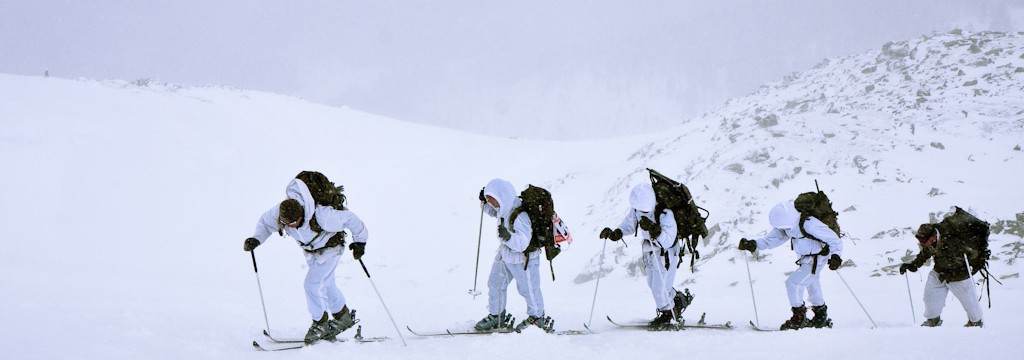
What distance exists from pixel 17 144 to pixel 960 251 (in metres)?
24.6

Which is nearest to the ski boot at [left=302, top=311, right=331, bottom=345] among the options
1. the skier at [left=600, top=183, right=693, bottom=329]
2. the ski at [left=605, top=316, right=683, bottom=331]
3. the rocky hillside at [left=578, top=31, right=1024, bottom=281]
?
the ski at [left=605, top=316, right=683, bottom=331]

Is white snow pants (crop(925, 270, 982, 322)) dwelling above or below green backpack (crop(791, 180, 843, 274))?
below

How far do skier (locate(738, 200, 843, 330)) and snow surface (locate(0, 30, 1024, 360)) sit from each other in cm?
68

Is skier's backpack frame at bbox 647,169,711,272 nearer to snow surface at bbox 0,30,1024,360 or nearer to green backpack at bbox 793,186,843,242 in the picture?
green backpack at bbox 793,186,843,242

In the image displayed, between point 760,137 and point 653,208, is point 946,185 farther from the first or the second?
point 653,208

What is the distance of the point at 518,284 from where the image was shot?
7008 millimetres

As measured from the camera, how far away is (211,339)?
5.95 meters

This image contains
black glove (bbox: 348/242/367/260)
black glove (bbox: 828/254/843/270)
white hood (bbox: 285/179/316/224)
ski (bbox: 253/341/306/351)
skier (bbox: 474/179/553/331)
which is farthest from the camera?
skier (bbox: 474/179/553/331)

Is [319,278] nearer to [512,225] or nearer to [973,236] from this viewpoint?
[512,225]

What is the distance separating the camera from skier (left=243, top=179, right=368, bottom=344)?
19.4 ft

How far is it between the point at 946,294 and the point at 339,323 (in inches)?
291

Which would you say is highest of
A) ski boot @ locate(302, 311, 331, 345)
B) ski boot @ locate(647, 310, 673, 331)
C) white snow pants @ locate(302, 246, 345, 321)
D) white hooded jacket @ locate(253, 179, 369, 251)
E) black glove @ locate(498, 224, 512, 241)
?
white hooded jacket @ locate(253, 179, 369, 251)

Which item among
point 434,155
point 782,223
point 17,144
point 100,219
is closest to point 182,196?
point 100,219

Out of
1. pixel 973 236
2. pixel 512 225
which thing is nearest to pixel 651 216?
pixel 512 225
